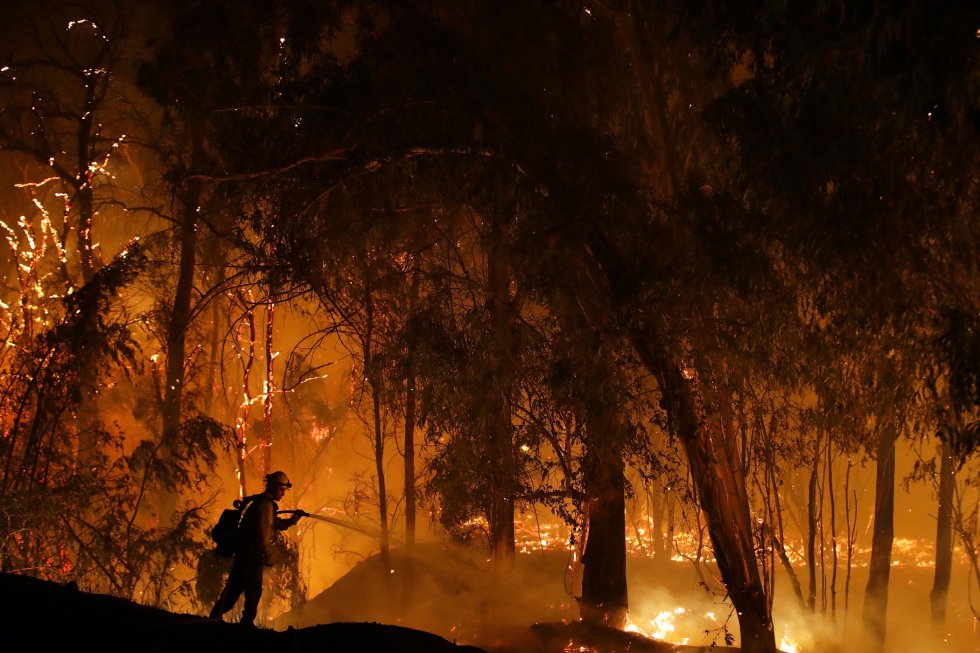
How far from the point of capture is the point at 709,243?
8133mm

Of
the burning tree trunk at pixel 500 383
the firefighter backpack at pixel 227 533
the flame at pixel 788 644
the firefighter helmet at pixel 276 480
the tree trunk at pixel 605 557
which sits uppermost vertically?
the burning tree trunk at pixel 500 383

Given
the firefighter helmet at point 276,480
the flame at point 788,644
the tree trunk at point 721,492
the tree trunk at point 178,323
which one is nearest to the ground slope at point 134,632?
the firefighter helmet at point 276,480

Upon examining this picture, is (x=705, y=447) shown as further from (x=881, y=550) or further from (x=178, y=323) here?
(x=178, y=323)

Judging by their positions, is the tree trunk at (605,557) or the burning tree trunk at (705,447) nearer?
the burning tree trunk at (705,447)

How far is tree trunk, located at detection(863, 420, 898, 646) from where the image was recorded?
14.8 m

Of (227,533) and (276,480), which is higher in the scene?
(276,480)

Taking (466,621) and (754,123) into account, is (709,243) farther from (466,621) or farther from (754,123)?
(466,621)

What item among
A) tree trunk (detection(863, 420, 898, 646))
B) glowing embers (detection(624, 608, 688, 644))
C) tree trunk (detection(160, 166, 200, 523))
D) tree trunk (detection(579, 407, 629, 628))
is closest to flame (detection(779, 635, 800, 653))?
glowing embers (detection(624, 608, 688, 644))

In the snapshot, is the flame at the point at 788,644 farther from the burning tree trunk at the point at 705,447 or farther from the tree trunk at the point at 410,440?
the tree trunk at the point at 410,440

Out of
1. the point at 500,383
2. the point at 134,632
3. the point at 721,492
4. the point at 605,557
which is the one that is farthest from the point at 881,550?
the point at 134,632

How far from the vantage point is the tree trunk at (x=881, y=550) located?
14820 millimetres

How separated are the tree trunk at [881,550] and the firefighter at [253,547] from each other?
12073 millimetres

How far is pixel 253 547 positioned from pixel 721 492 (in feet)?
17.4

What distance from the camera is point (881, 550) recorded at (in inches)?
600
